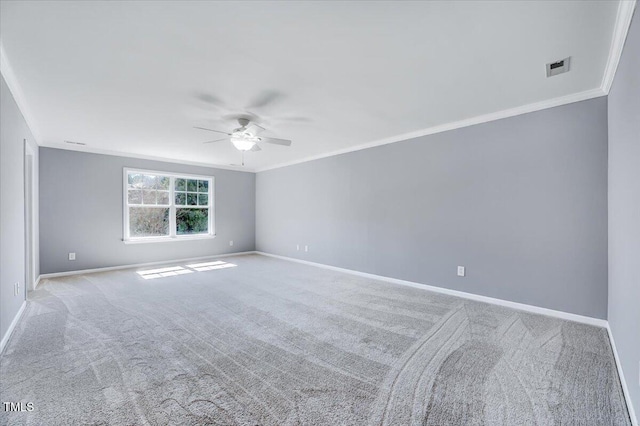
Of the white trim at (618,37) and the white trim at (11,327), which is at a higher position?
the white trim at (618,37)

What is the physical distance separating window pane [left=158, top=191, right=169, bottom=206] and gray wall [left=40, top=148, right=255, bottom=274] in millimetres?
532

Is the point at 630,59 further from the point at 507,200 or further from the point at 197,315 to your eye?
the point at 197,315

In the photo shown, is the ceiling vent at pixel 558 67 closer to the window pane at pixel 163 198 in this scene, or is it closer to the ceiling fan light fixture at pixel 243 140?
the ceiling fan light fixture at pixel 243 140

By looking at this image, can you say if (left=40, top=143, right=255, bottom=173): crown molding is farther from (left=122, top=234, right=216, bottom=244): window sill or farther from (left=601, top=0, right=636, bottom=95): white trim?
(left=601, top=0, right=636, bottom=95): white trim

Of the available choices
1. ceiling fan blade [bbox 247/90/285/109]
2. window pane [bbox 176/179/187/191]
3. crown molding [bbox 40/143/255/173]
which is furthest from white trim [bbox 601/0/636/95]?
window pane [bbox 176/179/187/191]

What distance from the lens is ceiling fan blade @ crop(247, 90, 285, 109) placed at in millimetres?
2891

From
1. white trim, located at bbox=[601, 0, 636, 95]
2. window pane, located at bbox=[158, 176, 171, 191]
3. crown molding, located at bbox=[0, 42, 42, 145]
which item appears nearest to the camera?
white trim, located at bbox=[601, 0, 636, 95]

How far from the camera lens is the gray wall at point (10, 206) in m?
2.40

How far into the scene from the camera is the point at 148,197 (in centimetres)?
611

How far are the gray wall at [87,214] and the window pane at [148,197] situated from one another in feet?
1.43

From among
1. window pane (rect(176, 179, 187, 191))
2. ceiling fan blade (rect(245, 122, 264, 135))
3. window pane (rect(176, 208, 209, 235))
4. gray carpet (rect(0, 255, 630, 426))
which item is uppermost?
ceiling fan blade (rect(245, 122, 264, 135))

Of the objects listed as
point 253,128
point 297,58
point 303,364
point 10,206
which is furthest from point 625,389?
point 10,206

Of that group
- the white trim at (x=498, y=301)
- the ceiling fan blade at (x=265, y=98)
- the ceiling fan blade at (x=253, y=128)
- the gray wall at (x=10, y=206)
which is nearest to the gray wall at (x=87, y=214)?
the gray wall at (x=10, y=206)

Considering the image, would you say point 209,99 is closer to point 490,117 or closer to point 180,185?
point 490,117
